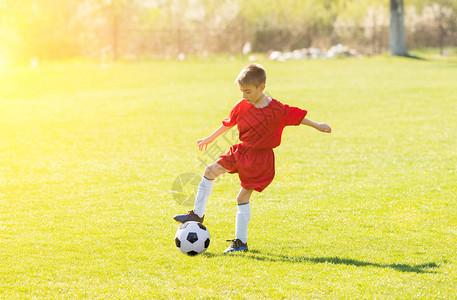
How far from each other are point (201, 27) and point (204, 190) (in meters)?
37.1

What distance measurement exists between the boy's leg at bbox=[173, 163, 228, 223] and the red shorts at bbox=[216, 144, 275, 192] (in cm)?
7

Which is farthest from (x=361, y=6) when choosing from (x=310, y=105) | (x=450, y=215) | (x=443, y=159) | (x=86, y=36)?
(x=450, y=215)

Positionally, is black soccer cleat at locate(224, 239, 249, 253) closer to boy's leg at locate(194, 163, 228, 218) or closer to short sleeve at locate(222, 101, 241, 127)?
boy's leg at locate(194, 163, 228, 218)

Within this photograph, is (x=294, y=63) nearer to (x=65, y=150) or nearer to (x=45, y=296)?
(x=65, y=150)

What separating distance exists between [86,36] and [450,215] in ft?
115

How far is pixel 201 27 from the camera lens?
41.6 metres

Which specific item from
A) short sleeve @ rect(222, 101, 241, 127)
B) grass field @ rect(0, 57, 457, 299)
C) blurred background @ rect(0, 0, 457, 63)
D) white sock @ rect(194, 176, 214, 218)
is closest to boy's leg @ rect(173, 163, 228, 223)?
white sock @ rect(194, 176, 214, 218)

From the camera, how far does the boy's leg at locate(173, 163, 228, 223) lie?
541 cm

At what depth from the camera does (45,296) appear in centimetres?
440

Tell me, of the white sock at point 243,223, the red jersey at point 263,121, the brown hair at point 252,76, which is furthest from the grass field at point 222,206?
the brown hair at point 252,76

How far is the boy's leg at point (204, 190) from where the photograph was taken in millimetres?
5406

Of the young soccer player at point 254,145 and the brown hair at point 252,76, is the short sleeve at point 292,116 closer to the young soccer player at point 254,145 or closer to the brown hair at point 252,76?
the young soccer player at point 254,145

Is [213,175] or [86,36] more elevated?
[86,36]

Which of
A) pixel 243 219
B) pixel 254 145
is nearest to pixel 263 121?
pixel 254 145
